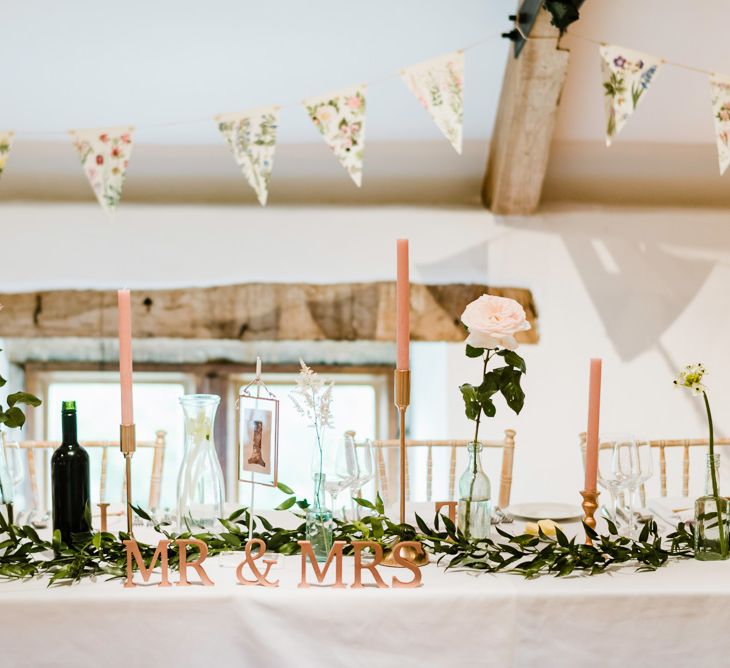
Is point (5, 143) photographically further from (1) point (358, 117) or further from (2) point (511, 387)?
(2) point (511, 387)

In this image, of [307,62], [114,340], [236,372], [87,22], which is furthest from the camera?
[236,372]

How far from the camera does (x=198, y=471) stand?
4.32ft

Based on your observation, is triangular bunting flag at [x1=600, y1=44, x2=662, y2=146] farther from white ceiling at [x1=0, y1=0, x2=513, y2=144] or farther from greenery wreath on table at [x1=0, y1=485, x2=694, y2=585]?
greenery wreath on table at [x1=0, y1=485, x2=694, y2=585]

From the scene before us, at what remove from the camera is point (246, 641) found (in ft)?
3.76

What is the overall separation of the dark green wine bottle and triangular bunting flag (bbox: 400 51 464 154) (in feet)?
4.91

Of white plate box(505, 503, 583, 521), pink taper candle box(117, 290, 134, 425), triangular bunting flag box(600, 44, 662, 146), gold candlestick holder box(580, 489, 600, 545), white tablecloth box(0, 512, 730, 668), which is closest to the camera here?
white tablecloth box(0, 512, 730, 668)

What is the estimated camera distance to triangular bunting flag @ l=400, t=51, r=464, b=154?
244 centimetres

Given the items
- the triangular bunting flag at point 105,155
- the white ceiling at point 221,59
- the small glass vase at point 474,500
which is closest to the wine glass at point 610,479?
the small glass vase at point 474,500

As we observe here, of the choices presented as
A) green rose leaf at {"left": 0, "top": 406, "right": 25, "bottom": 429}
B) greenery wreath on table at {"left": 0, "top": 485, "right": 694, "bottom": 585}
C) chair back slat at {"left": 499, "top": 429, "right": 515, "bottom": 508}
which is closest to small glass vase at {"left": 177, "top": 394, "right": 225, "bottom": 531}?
greenery wreath on table at {"left": 0, "top": 485, "right": 694, "bottom": 585}

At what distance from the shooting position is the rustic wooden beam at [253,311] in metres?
3.16

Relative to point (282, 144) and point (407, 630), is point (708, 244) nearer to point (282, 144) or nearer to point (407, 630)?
point (282, 144)

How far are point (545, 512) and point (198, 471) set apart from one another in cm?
71

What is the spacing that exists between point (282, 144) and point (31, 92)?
84 centimetres

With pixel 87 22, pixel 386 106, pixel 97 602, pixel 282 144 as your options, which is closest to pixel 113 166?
pixel 87 22
